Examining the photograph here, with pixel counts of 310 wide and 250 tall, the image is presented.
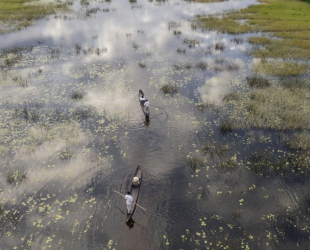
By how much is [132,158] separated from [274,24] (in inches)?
1394

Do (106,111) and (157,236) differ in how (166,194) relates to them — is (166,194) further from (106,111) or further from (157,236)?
(106,111)

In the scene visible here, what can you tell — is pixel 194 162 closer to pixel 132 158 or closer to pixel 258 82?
pixel 132 158

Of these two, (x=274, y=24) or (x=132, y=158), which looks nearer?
(x=132, y=158)

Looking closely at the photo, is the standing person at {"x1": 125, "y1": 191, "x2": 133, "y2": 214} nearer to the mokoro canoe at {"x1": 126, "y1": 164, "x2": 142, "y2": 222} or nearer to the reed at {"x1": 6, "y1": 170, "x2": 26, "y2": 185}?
the mokoro canoe at {"x1": 126, "y1": 164, "x2": 142, "y2": 222}

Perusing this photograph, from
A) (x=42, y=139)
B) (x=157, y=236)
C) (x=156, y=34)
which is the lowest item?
(x=157, y=236)

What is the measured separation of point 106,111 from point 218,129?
364 inches

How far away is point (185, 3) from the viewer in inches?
2226

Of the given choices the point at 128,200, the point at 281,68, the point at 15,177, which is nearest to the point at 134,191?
the point at 128,200

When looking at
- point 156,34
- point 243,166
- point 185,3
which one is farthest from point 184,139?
point 185,3

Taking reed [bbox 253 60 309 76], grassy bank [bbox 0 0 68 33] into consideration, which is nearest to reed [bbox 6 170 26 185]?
reed [bbox 253 60 309 76]

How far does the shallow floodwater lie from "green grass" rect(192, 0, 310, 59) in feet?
15.4

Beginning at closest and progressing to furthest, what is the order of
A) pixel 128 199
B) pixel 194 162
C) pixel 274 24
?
pixel 128 199, pixel 194 162, pixel 274 24

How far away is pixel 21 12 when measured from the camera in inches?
1916

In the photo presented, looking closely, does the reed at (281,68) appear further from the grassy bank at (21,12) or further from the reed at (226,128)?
the grassy bank at (21,12)
